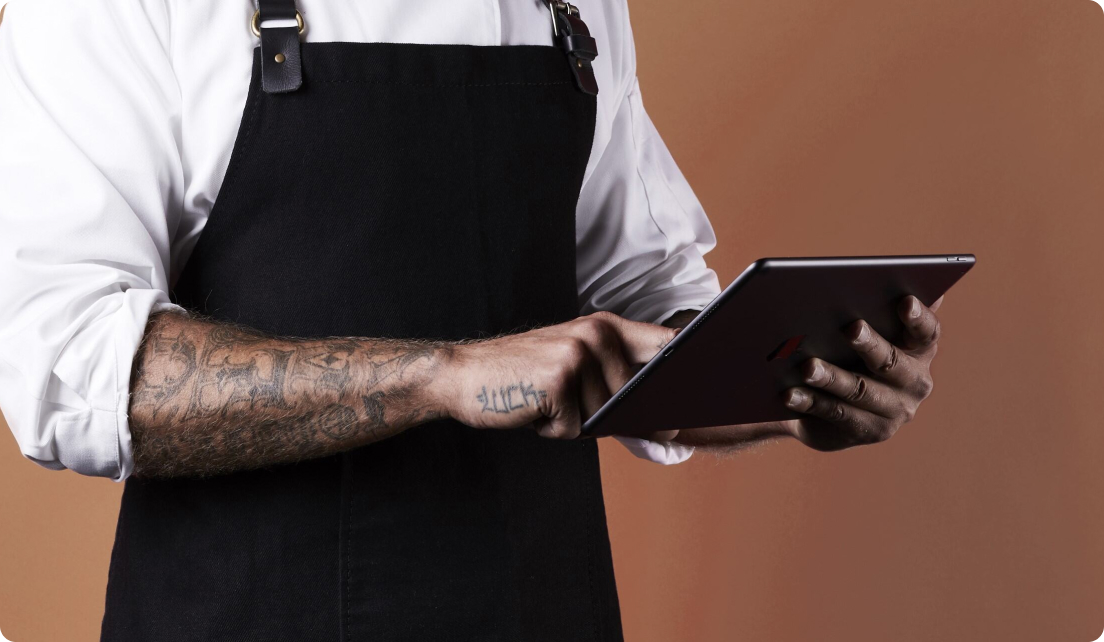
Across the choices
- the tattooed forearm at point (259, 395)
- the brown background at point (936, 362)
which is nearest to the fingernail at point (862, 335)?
the tattooed forearm at point (259, 395)

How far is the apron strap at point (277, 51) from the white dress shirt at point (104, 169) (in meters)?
0.01

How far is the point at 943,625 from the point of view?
212cm

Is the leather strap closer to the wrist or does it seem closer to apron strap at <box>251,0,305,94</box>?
apron strap at <box>251,0,305,94</box>

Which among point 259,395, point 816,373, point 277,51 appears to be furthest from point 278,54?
point 816,373

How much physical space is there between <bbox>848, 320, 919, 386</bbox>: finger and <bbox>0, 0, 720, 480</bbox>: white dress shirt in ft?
1.66

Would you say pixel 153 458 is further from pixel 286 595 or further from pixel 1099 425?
pixel 1099 425

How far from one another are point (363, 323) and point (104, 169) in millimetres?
258

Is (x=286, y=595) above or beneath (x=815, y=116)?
beneath

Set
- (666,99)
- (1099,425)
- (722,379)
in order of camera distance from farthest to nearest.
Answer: (666,99), (1099,425), (722,379)

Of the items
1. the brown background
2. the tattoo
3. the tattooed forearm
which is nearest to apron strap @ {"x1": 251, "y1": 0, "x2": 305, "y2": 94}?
the tattooed forearm

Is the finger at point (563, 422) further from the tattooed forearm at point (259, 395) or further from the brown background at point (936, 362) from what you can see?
the brown background at point (936, 362)

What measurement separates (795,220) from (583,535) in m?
1.32

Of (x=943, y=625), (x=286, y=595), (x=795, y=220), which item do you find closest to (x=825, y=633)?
(x=943, y=625)

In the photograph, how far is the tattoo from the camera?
0.79 meters
